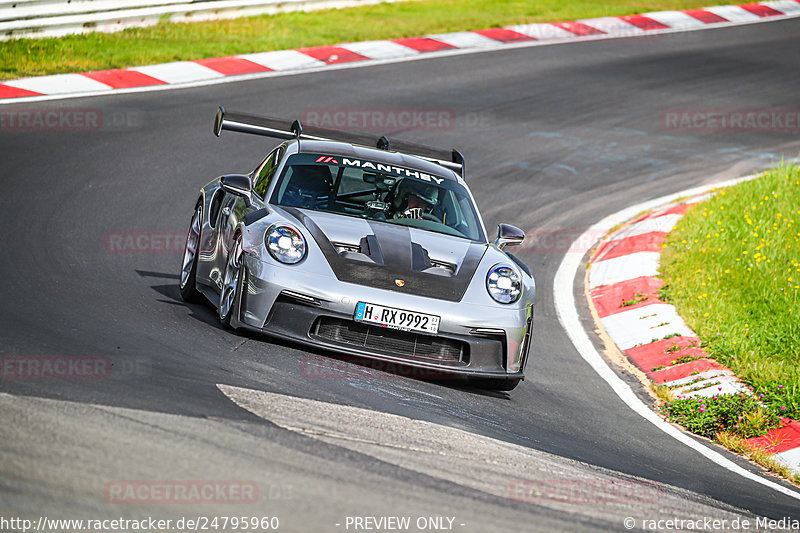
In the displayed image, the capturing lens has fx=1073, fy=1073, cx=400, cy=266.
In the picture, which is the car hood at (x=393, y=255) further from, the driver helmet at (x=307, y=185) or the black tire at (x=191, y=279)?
the black tire at (x=191, y=279)

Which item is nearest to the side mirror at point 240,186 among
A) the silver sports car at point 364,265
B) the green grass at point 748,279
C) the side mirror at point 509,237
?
the silver sports car at point 364,265

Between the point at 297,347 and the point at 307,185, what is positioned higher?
the point at 307,185

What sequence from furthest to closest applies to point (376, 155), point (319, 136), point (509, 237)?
1. point (319, 136)
2. point (376, 155)
3. point (509, 237)

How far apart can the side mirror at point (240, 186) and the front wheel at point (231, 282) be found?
45cm

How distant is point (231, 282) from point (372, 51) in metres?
11.5

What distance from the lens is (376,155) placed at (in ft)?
26.7

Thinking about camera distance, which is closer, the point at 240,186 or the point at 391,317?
the point at 391,317

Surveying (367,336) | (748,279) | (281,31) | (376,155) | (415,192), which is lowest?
(748,279)

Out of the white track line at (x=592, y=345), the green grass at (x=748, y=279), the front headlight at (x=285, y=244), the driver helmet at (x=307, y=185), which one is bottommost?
the white track line at (x=592, y=345)

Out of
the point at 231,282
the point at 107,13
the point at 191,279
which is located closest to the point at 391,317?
the point at 231,282

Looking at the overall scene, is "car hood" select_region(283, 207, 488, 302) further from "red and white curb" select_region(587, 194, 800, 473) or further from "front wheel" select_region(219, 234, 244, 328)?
"red and white curb" select_region(587, 194, 800, 473)

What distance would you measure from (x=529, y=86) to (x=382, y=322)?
1105cm

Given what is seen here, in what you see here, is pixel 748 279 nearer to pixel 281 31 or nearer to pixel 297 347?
pixel 297 347

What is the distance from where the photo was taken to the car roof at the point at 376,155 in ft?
26.2
